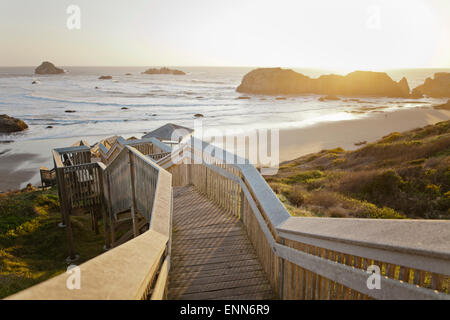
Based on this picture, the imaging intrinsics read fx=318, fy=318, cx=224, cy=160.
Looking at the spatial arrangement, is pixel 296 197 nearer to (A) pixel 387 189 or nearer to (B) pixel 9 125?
(A) pixel 387 189

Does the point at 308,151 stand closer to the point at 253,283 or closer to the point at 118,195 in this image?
the point at 118,195

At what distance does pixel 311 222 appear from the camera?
10.8 feet

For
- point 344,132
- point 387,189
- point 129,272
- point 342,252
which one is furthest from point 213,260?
point 344,132

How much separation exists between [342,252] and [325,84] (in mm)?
101401

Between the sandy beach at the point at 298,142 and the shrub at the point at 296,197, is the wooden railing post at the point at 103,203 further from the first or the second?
the sandy beach at the point at 298,142

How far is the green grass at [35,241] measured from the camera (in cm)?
849

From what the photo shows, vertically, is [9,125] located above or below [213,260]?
above

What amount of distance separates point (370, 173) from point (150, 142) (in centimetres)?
853

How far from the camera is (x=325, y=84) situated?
96.7 m

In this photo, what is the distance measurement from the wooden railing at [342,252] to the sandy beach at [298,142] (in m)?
20.5

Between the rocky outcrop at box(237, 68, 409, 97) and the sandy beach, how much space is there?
1872 inches

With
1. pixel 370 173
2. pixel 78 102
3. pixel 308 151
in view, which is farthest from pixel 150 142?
pixel 78 102

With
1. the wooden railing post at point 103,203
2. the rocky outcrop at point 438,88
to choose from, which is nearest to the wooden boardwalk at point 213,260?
the wooden railing post at point 103,203
